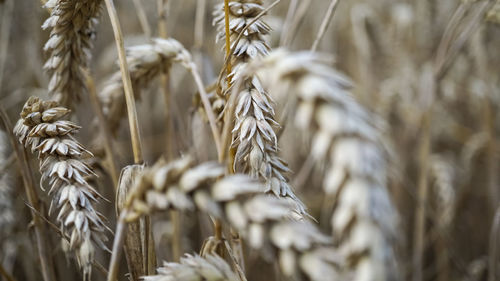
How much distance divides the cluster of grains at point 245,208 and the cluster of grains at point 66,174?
136 mm

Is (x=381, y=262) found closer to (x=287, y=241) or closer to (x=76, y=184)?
(x=287, y=241)

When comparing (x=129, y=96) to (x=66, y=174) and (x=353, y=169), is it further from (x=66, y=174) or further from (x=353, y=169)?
(x=353, y=169)

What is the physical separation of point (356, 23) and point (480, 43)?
1.70 ft

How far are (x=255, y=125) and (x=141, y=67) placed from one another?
1.37 ft

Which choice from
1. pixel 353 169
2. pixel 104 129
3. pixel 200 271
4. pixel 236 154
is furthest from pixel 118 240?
pixel 104 129

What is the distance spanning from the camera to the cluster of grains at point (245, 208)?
1.56 ft

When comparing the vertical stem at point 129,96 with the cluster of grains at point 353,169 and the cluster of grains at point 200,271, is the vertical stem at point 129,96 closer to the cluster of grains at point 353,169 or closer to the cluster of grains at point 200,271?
the cluster of grains at point 200,271

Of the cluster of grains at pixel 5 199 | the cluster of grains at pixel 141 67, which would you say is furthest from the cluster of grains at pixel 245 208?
the cluster of grains at pixel 5 199

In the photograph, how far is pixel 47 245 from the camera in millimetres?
941

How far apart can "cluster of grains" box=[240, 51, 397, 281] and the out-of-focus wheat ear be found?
0.41 m

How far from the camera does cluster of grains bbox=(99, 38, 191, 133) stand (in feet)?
3.09

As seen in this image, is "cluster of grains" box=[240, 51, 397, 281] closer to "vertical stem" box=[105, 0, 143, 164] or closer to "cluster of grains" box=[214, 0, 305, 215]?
"cluster of grains" box=[214, 0, 305, 215]

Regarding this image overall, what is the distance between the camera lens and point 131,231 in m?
0.77

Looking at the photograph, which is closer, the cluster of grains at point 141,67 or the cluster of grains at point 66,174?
the cluster of grains at point 66,174
